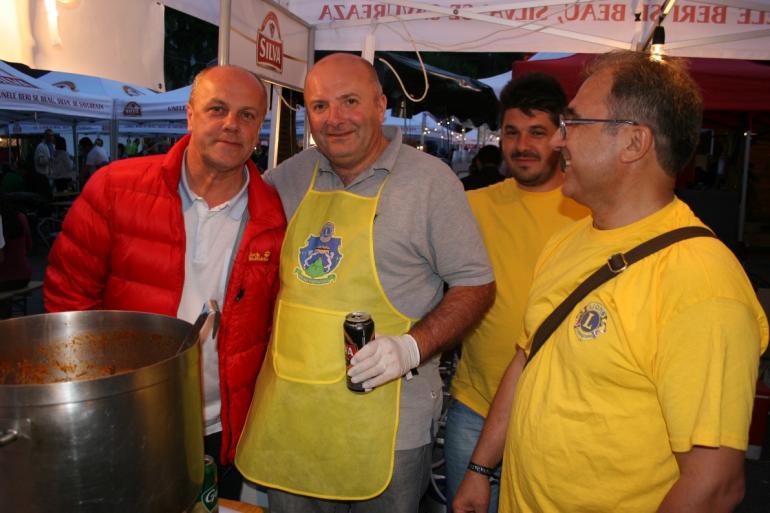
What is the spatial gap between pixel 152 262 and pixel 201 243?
0.61 ft

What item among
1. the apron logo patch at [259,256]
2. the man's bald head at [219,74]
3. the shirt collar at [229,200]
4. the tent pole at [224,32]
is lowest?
the apron logo patch at [259,256]

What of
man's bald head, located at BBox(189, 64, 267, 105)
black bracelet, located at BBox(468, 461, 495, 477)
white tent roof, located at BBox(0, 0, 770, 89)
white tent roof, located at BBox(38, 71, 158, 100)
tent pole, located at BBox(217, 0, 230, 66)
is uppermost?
white tent roof, located at BBox(38, 71, 158, 100)

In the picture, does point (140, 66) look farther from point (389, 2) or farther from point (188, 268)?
point (389, 2)

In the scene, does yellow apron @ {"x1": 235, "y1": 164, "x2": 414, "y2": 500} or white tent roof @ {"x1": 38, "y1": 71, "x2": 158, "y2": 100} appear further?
white tent roof @ {"x1": 38, "y1": 71, "x2": 158, "y2": 100}

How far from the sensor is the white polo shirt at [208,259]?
2127mm

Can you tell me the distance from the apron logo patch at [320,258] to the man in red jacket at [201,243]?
0.55ft

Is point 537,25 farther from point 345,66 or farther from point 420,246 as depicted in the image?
point 420,246

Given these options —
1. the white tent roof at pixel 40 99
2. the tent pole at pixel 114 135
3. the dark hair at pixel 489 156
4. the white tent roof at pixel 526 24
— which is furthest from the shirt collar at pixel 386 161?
the tent pole at pixel 114 135

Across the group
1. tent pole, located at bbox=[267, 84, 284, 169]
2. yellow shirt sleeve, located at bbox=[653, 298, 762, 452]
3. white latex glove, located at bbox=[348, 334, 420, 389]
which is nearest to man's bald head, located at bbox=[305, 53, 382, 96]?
white latex glove, located at bbox=[348, 334, 420, 389]

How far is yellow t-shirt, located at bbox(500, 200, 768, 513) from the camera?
3.90 feet

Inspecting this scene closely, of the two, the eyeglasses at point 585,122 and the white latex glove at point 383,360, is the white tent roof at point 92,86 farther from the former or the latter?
the eyeglasses at point 585,122

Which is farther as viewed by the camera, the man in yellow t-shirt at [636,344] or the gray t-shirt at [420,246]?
the gray t-shirt at [420,246]

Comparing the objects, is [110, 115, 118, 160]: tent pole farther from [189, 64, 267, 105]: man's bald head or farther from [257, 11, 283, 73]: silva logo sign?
[189, 64, 267, 105]: man's bald head

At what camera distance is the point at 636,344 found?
131 cm
